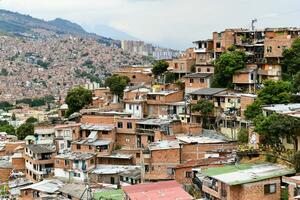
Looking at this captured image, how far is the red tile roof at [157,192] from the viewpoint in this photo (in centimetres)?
2000

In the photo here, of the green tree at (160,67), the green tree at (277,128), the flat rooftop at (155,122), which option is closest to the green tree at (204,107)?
the flat rooftop at (155,122)

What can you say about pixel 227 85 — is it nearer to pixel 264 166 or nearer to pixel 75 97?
pixel 75 97

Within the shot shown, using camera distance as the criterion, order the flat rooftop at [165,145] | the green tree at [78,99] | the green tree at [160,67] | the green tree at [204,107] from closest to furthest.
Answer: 1. the flat rooftop at [165,145]
2. the green tree at [204,107]
3. the green tree at [78,99]
4. the green tree at [160,67]

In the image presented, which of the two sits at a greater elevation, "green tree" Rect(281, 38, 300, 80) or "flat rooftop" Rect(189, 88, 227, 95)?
"green tree" Rect(281, 38, 300, 80)

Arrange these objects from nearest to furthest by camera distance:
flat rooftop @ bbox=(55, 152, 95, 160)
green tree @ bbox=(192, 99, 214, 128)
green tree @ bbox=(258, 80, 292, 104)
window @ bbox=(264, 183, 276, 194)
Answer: window @ bbox=(264, 183, 276, 194), green tree @ bbox=(258, 80, 292, 104), flat rooftop @ bbox=(55, 152, 95, 160), green tree @ bbox=(192, 99, 214, 128)

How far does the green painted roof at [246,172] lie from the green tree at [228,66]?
12736 mm

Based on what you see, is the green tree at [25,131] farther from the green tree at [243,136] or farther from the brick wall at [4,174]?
the green tree at [243,136]

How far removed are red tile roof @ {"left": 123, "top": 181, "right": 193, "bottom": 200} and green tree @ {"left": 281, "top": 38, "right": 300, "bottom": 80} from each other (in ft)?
45.4

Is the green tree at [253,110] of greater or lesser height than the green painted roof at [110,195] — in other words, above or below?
above

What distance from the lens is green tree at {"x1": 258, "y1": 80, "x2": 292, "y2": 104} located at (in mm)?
27367

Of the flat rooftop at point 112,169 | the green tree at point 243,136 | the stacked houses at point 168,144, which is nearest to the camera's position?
the stacked houses at point 168,144

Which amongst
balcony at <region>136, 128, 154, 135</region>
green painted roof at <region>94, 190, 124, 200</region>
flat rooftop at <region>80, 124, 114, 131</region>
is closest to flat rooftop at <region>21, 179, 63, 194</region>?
flat rooftop at <region>80, 124, 114, 131</region>

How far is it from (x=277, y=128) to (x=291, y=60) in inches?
456

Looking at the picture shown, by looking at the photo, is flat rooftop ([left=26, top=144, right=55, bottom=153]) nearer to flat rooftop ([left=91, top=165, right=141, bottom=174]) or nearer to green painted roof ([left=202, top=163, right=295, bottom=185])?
flat rooftop ([left=91, top=165, right=141, bottom=174])
